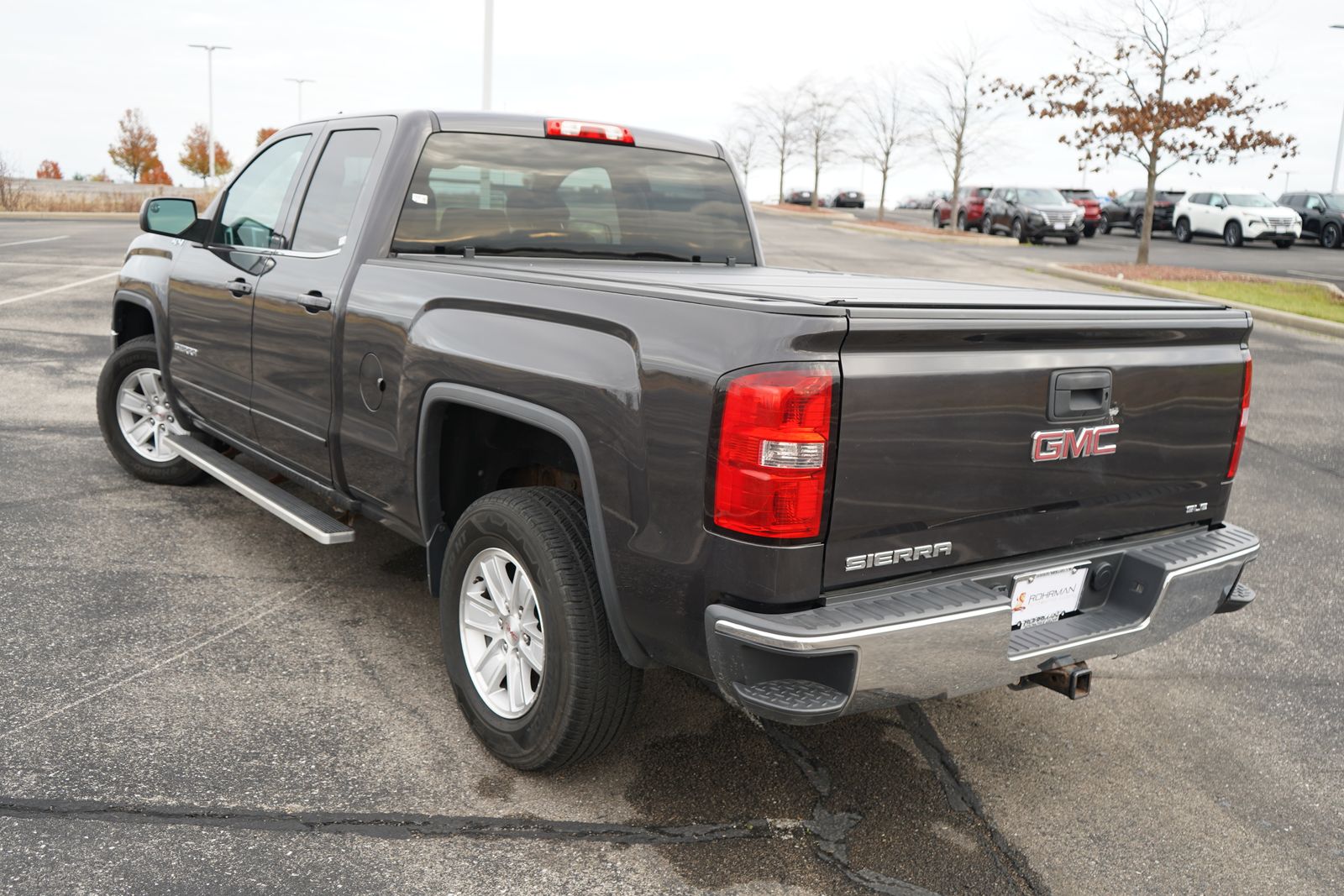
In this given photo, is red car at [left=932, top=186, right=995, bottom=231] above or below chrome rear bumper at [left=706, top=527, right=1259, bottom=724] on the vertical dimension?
above

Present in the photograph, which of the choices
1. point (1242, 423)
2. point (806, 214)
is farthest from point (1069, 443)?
A: point (806, 214)

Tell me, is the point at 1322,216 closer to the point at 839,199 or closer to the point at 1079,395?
the point at 1079,395

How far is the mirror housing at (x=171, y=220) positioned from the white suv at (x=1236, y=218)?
32666mm

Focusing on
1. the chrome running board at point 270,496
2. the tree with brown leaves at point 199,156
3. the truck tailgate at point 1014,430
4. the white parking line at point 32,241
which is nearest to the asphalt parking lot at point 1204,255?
the white parking line at point 32,241

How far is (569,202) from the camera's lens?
4688 millimetres

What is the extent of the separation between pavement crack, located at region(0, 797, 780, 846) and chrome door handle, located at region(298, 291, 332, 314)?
1.83 m

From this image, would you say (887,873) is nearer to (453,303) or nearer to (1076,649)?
(1076,649)

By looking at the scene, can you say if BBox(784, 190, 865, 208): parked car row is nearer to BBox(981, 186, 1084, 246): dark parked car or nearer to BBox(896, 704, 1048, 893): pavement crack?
BBox(981, 186, 1084, 246): dark parked car

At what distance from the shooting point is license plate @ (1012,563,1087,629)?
311 cm

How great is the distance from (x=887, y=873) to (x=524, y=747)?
107 centimetres

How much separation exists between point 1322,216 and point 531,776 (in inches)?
1444

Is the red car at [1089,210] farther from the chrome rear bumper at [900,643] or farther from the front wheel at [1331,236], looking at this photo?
the chrome rear bumper at [900,643]

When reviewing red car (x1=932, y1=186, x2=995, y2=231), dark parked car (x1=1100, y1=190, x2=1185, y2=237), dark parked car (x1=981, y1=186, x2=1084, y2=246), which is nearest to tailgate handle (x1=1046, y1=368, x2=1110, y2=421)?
dark parked car (x1=981, y1=186, x2=1084, y2=246)

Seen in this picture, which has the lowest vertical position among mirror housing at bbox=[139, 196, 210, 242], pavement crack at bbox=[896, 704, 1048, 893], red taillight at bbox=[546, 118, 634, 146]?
pavement crack at bbox=[896, 704, 1048, 893]
